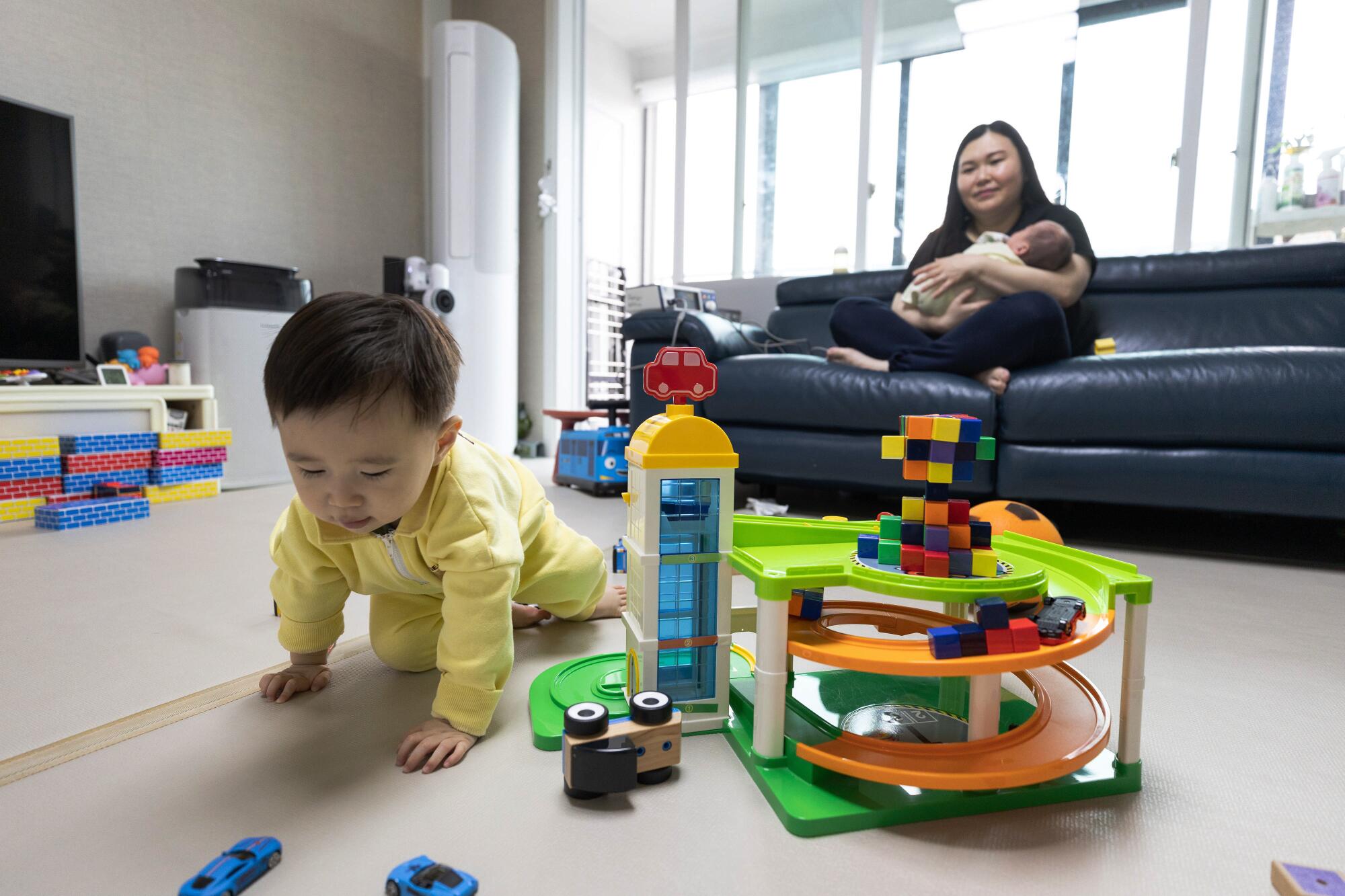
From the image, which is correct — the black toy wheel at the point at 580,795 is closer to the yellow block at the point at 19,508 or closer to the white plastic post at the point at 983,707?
the white plastic post at the point at 983,707

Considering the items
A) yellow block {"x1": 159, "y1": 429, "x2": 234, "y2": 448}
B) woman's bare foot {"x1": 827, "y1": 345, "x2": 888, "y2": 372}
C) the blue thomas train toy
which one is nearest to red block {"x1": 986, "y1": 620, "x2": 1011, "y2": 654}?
woman's bare foot {"x1": 827, "y1": 345, "x2": 888, "y2": 372}

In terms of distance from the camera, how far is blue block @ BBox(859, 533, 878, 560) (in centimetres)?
68

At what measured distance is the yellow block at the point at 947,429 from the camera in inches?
24.6

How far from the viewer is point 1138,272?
2.22m

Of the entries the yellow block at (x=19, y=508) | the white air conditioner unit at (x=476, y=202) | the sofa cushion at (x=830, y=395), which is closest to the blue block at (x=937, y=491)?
the sofa cushion at (x=830, y=395)

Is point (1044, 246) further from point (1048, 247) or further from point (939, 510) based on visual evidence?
point (939, 510)

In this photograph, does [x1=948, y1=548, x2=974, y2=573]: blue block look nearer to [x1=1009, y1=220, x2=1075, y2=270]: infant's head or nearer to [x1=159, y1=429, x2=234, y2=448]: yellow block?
[x1=1009, y1=220, x2=1075, y2=270]: infant's head

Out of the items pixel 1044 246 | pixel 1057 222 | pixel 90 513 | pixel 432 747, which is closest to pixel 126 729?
pixel 432 747

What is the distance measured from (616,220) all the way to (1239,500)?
14.0ft

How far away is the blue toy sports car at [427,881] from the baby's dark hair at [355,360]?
1.18 feet

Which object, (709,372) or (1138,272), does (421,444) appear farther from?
(1138,272)

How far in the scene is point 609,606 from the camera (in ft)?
3.65

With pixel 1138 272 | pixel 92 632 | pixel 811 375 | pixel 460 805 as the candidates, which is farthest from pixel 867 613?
pixel 1138 272

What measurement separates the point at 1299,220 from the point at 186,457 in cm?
379
